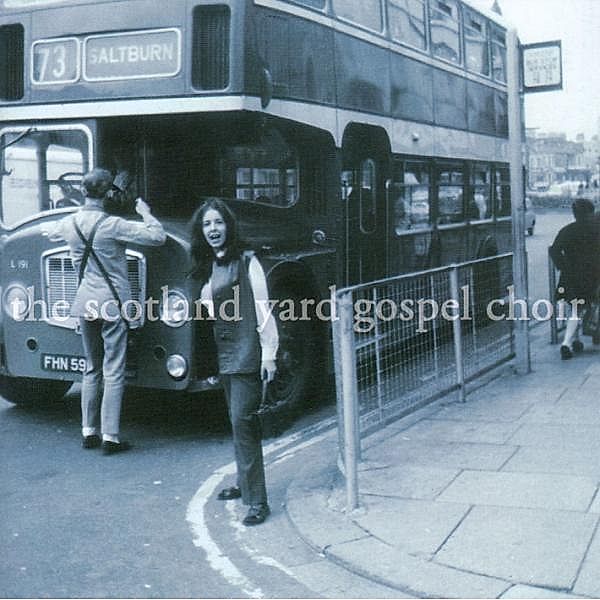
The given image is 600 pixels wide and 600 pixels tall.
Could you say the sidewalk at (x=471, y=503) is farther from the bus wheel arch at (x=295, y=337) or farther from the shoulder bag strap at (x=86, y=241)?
the shoulder bag strap at (x=86, y=241)

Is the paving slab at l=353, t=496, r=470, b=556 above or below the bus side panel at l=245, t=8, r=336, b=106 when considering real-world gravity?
below

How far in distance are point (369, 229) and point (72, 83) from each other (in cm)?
345

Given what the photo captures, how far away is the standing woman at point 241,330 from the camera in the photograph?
543cm

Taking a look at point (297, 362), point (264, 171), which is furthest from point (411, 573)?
point (264, 171)

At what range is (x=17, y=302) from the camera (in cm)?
784

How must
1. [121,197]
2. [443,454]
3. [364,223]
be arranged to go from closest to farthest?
[443,454], [121,197], [364,223]

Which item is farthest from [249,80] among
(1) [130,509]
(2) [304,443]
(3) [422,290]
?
(1) [130,509]

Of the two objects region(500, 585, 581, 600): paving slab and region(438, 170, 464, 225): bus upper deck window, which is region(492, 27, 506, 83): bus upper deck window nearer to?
region(438, 170, 464, 225): bus upper deck window

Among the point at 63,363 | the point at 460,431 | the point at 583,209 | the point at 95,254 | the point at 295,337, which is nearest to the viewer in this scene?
the point at 95,254

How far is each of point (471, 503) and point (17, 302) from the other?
158 inches

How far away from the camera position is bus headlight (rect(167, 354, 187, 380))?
7.12 metres

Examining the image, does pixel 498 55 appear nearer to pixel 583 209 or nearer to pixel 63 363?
pixel 583 209

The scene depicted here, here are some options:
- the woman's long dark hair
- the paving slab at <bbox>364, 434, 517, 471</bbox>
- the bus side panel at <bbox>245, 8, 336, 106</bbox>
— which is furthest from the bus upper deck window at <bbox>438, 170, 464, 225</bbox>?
the woman's long dark hair

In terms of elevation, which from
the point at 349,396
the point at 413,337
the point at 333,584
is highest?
the point at 413,337
